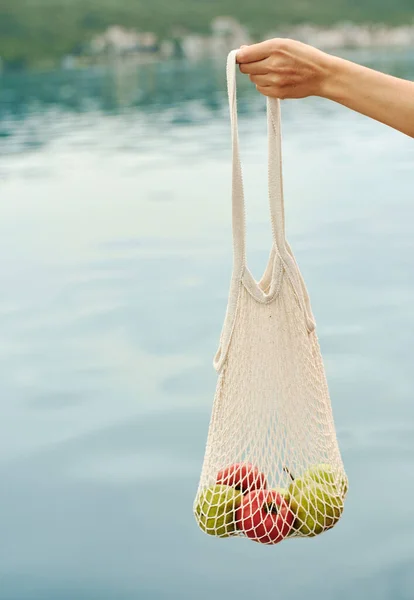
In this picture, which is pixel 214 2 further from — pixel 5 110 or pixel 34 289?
pixel 34 289

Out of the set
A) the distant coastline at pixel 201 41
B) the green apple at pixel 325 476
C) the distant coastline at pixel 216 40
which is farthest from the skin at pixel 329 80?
the distant coastline at pixel 216 40

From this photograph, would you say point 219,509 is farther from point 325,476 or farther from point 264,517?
point 325,476

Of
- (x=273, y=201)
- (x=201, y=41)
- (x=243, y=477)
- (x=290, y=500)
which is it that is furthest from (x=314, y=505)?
(x=201, y=41)

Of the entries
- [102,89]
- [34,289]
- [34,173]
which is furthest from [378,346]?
[102,89]

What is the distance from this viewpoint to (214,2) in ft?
253

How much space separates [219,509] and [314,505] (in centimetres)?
19

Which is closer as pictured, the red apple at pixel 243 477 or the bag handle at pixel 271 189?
the bag handle at pixel 271 189

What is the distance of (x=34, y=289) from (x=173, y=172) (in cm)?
446

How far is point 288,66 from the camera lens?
1.78 meters

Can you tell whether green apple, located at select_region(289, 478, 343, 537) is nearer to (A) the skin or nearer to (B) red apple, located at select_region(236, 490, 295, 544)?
(B) red apple, located at select_region(236, 490, 295, 544)

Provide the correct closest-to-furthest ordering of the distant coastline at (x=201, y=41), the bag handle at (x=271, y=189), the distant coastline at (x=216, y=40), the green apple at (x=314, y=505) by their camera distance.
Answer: the bag handle at (x=271, y=189)
the green apple at (x=314, y=505)
the distant coastline at (x=201, y=41)
the distant coastline at (x=216, y=40)

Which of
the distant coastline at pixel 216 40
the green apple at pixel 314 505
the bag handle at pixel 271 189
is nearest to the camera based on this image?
the bag handle at pixel 271 189

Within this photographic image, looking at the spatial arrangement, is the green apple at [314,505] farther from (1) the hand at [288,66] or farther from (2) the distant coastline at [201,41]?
(2) the distant coastline at [201,41]

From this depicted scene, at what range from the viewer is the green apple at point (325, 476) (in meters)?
2.16
